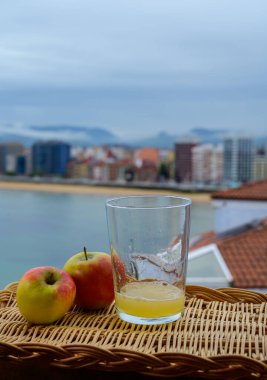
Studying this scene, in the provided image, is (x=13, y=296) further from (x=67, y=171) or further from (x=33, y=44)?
(x=33, y=44)

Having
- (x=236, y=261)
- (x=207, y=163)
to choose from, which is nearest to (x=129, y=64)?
(x=207, y=163)

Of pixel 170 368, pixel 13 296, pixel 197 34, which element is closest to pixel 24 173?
pixel 197 34

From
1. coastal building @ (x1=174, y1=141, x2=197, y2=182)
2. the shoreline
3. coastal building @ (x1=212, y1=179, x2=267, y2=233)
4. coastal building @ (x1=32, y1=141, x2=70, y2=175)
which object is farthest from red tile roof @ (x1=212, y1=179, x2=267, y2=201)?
coastal building @ (x1=32, y1=141, x2=70, y2=175)

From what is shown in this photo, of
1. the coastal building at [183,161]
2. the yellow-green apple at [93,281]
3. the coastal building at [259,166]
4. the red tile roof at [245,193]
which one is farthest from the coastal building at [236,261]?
the yellow-green apple at [93,281]

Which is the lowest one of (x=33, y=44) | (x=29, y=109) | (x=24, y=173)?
(x=24, y=173)

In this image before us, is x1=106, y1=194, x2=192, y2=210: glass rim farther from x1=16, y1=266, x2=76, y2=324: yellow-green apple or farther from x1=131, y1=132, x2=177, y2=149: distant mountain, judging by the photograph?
x1=131, y1=132, x2=177, y2=149: distant mountain

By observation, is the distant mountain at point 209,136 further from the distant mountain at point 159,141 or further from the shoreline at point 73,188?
the shoreline at point 73,188
